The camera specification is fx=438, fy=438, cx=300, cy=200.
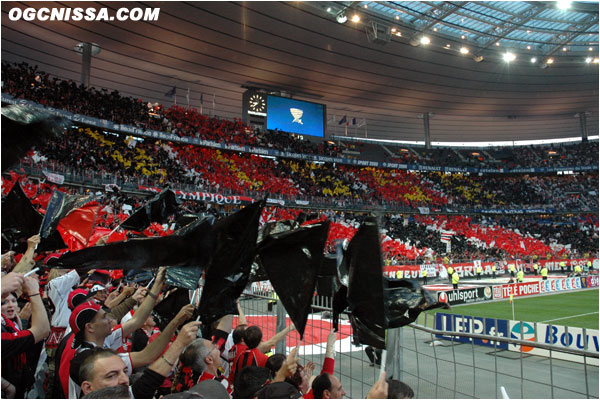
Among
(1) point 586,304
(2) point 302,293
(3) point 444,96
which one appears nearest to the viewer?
(2) point 302,293

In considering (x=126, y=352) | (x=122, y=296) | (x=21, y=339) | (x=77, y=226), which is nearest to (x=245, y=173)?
(x=122, y=296)

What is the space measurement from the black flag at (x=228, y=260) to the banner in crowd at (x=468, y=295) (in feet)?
52.0

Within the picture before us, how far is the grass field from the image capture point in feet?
52.2

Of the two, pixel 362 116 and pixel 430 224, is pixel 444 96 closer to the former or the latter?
pixel 362 116

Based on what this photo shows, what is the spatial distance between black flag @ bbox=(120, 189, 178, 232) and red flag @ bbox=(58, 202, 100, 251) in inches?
13.0

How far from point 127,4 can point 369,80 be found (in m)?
18.3

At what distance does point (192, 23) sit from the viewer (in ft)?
81.2

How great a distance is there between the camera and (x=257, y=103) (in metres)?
33.6

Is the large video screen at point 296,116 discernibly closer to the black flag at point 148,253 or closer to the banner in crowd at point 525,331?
the banner in crowd at point 525,331

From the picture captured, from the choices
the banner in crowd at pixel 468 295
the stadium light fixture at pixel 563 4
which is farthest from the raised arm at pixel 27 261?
the stadium light fixture at pixel 563 4

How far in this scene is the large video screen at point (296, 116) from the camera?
111ft

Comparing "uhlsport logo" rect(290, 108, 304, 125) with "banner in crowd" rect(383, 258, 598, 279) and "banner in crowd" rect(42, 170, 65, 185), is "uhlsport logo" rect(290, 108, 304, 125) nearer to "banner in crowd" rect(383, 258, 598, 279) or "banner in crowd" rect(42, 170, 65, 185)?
"banner in crowd" rect(383, 258, 598, 279)

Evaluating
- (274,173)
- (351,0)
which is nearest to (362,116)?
(274,173)

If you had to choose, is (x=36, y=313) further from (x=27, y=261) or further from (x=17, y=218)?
(x=17, y=218)
